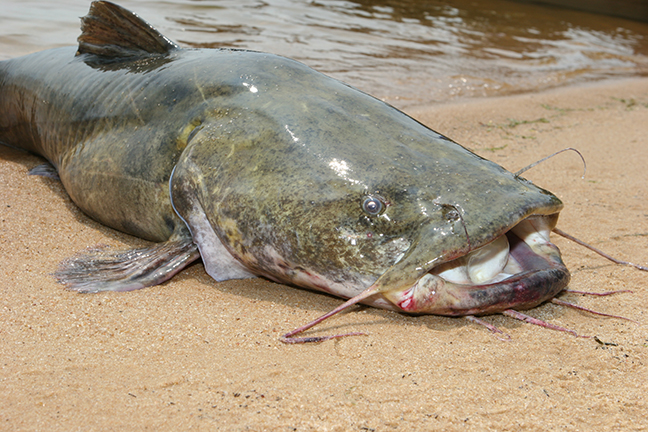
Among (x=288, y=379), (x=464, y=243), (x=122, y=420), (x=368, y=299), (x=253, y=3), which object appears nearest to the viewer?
(x=122, y=420)

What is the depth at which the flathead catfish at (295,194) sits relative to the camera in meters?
2.19

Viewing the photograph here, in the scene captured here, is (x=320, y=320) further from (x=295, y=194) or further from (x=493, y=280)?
(x=493, y=280)

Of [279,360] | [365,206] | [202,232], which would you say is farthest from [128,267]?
[365,206]

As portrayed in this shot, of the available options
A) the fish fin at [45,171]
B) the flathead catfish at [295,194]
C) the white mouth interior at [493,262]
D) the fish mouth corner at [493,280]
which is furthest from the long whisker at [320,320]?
the fish fin at [45,171]

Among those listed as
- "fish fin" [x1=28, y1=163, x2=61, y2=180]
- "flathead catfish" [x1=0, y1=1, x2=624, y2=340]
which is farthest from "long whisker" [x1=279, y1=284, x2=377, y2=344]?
"fish fin" [x1=28, y1=163, x2=61, y2=180]

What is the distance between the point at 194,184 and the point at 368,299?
3.02 feet

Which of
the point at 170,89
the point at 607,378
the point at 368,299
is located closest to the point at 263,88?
the point at 170,89

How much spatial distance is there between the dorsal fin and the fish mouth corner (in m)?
2.12

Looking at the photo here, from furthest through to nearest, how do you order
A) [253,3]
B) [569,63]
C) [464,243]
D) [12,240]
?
[253,3] < [569,63] < [12,240] < [464,243]

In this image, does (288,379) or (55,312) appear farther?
(55,312)

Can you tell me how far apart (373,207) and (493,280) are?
22.2 inches

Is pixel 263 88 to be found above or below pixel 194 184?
above

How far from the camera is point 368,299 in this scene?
2.29 m

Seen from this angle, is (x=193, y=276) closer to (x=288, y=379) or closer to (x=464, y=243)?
(x=288, y=379)
